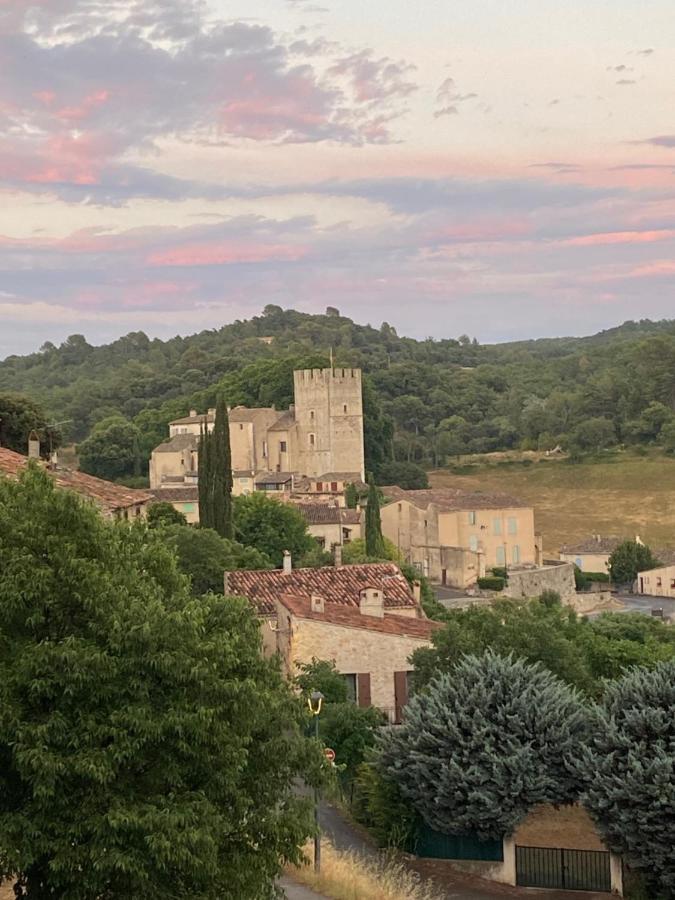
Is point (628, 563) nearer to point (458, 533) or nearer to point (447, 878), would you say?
point (458, 533)

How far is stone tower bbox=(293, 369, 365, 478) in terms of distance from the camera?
3445 inches

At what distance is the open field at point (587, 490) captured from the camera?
9369cm

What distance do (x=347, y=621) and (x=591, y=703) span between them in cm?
654

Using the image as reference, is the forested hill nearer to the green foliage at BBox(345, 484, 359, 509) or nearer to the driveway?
the green foliage at BBox(345, 484, 359, 509)

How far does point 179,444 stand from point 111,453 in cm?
949

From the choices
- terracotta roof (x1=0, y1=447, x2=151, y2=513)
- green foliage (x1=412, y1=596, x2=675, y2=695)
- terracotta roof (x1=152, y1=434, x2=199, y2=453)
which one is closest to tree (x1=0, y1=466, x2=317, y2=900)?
green foliage (x1=412, y1=596, x2=675, y2=695)

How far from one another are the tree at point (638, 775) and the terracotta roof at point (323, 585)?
1176 cm

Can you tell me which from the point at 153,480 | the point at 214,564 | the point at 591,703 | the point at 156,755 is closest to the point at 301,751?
the point at 156,755

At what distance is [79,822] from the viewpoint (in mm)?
11203

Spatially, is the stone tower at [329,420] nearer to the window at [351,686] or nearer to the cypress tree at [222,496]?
the cypress tree at [222,496]

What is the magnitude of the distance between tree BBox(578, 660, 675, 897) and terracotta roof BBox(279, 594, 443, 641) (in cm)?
690

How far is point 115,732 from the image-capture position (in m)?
11.3

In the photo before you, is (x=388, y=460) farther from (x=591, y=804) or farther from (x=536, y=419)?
(x=591, y=804)

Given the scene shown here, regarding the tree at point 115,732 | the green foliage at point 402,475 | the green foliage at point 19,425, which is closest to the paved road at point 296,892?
the tree at point 115,732
